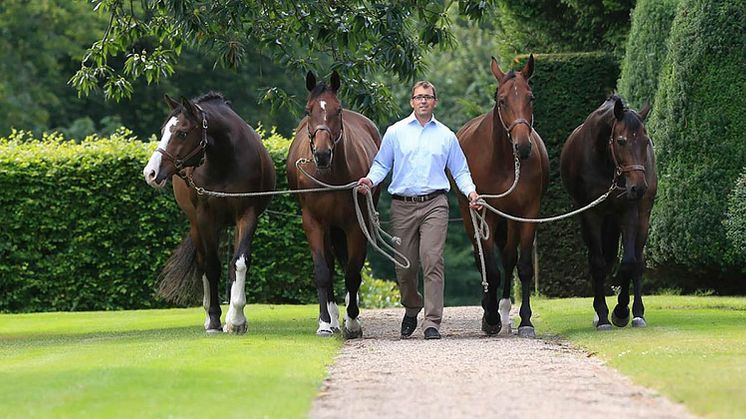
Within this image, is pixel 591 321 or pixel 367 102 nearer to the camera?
pixel 591 321

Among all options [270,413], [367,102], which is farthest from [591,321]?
[270,413]

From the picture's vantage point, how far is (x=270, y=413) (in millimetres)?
7020

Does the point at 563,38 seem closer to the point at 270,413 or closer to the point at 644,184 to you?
the point at 644,184

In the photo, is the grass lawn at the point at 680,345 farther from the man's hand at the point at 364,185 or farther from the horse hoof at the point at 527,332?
the man's hand at the point at 364,185

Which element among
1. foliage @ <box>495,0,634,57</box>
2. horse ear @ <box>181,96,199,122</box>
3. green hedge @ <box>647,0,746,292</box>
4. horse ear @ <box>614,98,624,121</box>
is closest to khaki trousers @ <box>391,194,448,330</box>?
horse ear @ <box>614,98,624,121</box>

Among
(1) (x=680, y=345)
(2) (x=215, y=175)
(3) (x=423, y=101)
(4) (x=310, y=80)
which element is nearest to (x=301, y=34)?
(2) (x=215, y=175)

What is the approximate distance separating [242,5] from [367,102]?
206 cm

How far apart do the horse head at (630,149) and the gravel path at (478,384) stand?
Result: 167 centimetres

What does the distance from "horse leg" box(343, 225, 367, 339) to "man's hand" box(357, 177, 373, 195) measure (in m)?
0.57

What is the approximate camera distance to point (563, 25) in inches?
842

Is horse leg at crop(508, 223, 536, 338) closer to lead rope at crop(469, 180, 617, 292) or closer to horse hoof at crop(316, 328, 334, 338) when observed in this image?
lead rope at crop(469, 180, 617, 292)

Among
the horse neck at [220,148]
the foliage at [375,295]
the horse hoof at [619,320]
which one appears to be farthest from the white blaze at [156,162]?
the foliage at [375,295]

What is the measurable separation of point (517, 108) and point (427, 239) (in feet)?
4.43

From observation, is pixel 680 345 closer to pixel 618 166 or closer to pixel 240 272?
pixel 618 166
